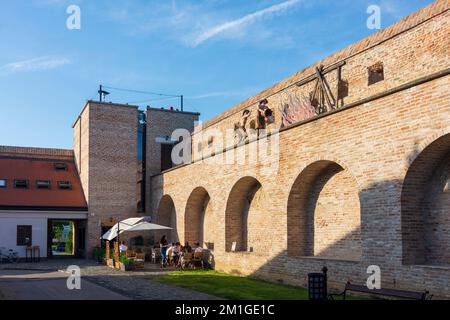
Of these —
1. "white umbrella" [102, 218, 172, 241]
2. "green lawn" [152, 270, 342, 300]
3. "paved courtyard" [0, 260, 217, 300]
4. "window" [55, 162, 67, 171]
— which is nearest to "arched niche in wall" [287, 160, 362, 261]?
"green lawn" [152, 270, 342, 300]

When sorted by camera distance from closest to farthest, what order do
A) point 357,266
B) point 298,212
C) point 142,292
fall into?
1. point 357,266
2. point 142,292
3. point 298,212

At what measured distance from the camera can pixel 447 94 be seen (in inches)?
431

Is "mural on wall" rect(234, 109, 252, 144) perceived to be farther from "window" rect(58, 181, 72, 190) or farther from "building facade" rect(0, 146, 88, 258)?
"window" rect(58, 181, 72, 190)

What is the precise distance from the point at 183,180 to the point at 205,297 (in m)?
12.0

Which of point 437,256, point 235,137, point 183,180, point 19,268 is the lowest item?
point 19,268

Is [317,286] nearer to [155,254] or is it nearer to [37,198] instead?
[155,254]

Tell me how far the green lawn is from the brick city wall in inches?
25.4

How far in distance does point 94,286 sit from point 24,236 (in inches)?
552

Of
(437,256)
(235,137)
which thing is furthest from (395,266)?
(235,137)

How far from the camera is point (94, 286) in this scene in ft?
52.3

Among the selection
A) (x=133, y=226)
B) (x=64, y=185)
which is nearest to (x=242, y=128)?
(x=133, y=226)

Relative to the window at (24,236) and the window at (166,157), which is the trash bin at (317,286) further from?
the window at (24,236)

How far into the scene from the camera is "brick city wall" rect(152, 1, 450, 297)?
38.6 ft
